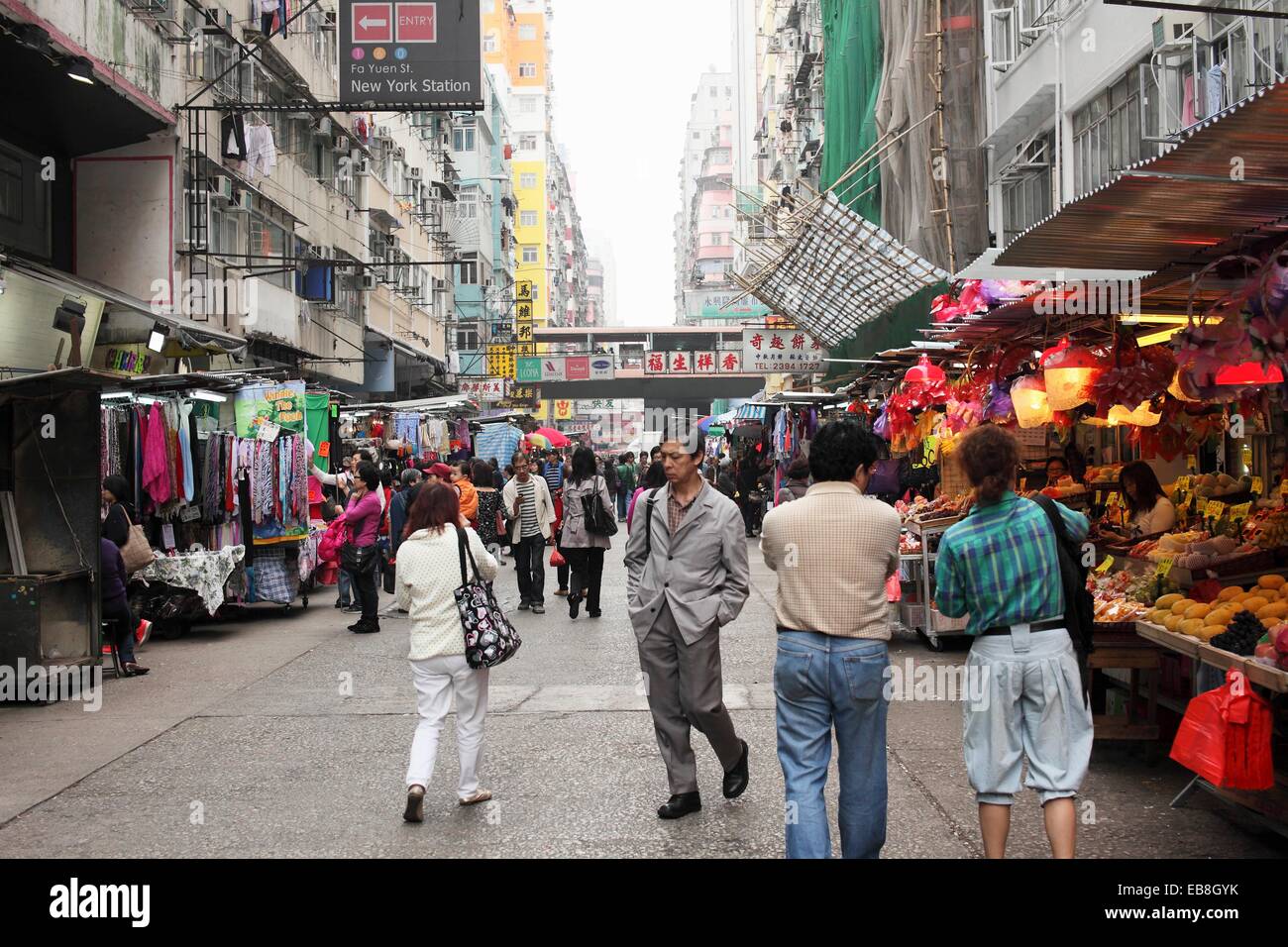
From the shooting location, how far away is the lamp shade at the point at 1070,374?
8828 mm

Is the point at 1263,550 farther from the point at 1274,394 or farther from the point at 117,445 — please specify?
the point at 117,445

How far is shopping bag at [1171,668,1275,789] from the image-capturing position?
5305 millimetres

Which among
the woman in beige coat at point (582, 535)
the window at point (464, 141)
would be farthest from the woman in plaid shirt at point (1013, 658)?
the window at point (464, 141)

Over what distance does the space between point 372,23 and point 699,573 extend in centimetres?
1138

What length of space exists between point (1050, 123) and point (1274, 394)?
11903 mm

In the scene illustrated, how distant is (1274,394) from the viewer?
6945 millimetres

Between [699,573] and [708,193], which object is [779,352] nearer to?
[699,573]

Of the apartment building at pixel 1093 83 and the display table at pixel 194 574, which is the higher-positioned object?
the apartment building at pixel 1093 83

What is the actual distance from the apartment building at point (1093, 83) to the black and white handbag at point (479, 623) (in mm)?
8009

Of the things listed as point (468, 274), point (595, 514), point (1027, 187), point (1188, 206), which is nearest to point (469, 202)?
point (468, 274)

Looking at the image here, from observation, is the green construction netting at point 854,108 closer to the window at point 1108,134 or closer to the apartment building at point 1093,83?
the apartment building at point 1093,83

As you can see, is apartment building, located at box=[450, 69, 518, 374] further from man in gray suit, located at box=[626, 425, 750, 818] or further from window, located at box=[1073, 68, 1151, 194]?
man in gray suit, located at box=[626, 425, 750, 818]

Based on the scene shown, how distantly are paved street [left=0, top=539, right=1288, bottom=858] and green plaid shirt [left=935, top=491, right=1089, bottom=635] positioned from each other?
1.32m

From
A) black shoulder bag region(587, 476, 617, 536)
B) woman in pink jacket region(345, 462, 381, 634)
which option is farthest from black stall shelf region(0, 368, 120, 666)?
black shoulder bag region(587, 476, 617, 536)
